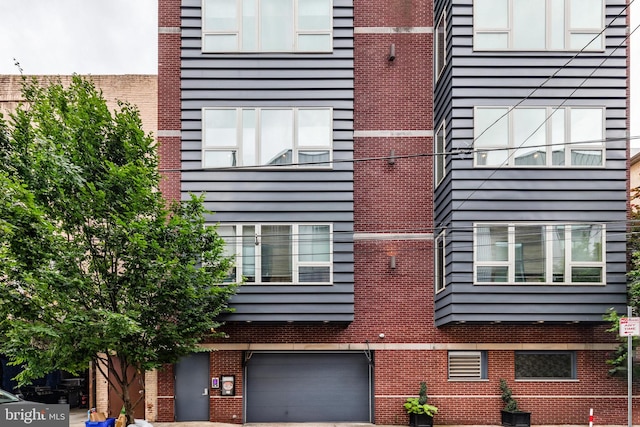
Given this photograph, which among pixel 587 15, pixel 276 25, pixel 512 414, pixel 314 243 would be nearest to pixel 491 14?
pixel 587 15

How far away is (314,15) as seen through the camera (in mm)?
16219

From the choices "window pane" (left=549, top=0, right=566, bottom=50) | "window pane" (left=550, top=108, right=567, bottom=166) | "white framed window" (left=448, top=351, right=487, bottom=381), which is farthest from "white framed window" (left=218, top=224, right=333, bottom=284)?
"window pane" (left=549, top=0, right=566, bottom=50)

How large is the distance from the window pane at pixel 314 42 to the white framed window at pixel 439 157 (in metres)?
3.77

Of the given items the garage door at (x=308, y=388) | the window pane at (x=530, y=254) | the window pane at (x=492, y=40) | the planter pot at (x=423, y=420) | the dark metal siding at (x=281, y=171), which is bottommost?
the planter pot at (x=423, y=420)

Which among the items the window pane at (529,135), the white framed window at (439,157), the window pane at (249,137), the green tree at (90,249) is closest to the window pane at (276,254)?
the window pane at (249,137)

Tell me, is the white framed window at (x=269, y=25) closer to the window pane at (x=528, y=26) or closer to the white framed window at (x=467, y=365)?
the window pane at (x=528, y=26)

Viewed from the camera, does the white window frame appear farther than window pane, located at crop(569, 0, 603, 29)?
Yes

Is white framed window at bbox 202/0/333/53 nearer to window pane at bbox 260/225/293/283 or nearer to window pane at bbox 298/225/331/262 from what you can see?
window pane at bbox 298/225/331/262

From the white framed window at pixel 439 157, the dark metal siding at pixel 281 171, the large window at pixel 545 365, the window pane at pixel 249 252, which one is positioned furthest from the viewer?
the large window at pixel 545 365

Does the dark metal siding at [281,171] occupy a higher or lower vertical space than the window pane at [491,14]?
lower

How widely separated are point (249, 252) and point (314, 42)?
5.87 metres

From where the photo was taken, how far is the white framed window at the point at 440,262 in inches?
625

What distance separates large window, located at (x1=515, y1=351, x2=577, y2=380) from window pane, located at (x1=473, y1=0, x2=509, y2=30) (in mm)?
8690

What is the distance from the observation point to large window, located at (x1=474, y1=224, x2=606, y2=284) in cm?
1488
